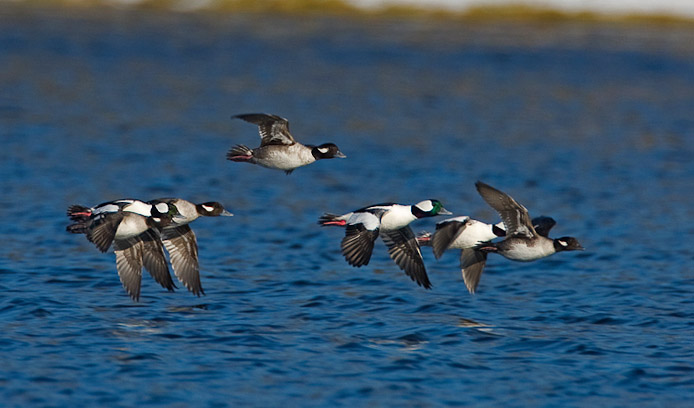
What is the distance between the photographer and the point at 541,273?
1825 centimetres

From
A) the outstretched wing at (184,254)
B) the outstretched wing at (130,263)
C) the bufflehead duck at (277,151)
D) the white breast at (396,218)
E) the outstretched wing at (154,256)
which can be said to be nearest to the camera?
the white breast at (396,218)

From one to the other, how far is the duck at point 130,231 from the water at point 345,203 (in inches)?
21.9

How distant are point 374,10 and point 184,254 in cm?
4294

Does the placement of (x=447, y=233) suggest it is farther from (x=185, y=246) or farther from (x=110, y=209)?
(x=110, y=209)

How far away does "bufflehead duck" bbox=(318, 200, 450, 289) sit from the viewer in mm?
12820

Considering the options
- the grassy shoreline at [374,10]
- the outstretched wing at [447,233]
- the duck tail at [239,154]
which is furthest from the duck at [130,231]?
the grassy shoreline at [374,10]

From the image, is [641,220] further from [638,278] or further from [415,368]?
[415,368]

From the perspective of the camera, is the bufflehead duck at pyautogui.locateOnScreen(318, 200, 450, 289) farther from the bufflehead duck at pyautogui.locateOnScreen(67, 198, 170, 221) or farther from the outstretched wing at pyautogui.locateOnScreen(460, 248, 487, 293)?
the bufflehead duck at pyautogui.locateOnScreen(67, 198, 170, 221)

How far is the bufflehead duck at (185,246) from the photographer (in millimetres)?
14539

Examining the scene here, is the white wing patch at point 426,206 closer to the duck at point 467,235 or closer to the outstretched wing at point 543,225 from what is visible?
the duck at point 467,235

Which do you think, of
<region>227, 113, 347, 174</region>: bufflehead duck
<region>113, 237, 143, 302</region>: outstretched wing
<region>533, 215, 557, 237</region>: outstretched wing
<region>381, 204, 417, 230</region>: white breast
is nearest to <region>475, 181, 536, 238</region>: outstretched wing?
<region>533, 215, 557, 237</region>: outstretched wing

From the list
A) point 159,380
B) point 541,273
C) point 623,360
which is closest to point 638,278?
point 541,273

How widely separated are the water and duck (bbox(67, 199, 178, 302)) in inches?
21.9

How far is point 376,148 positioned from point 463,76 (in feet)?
42.4
